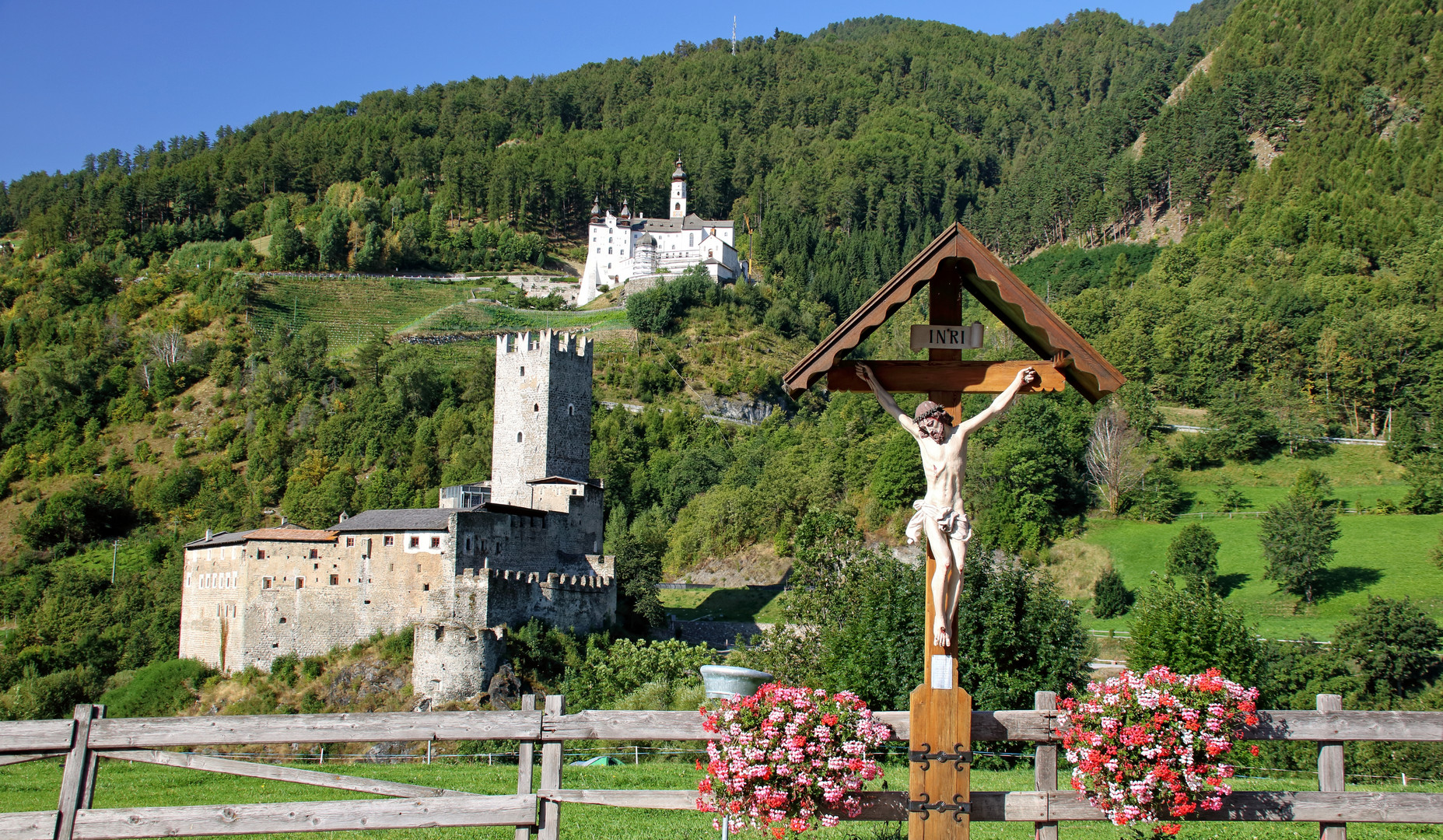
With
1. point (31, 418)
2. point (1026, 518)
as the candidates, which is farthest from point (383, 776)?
point (31, 418)

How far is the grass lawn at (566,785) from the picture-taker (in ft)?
31.8

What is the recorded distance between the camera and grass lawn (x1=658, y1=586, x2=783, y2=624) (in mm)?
58469

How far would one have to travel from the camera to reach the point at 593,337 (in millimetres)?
111125

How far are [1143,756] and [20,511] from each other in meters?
108

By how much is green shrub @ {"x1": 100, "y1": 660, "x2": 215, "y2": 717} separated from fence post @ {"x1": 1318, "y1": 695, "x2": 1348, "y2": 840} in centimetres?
5001

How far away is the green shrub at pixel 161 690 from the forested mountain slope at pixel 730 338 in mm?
6315

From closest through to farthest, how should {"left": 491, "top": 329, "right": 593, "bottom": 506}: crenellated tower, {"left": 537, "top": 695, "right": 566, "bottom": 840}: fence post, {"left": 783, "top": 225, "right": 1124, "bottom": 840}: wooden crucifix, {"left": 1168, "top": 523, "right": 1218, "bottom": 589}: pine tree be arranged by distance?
{"left": 783, "top": 225, "right": 1124, "bottom": 840}: wooden crucifix
{"left": 537, "top": 695, "right": 566, "bottom": 840}: fence post
{"left": 1168, "top": 523, "right": 1218, "bottom": 589}: pine tree
{"left": 491, "top": 329, "right": 593, "bottom": 506}: crenellated tower

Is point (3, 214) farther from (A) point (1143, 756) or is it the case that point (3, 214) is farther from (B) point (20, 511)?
(A) point (1143, 756)

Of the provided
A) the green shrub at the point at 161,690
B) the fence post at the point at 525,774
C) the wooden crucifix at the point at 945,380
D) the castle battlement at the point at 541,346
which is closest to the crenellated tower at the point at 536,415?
the castle battlement at the point at 541,346

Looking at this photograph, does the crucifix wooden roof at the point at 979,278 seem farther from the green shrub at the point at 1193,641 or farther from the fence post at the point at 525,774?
the green shrub at the point at 1193,641

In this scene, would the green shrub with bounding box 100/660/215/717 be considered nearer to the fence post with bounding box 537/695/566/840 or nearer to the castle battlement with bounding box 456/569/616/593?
the castle battlement with bounding box 456/569/616/593

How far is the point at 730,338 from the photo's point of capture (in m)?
113

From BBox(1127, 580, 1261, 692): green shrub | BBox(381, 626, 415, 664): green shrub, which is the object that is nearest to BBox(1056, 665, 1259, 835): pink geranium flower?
BBox(1127, 580, 1261, 692): green shrub

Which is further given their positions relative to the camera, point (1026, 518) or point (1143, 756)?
point (1026, 518)
